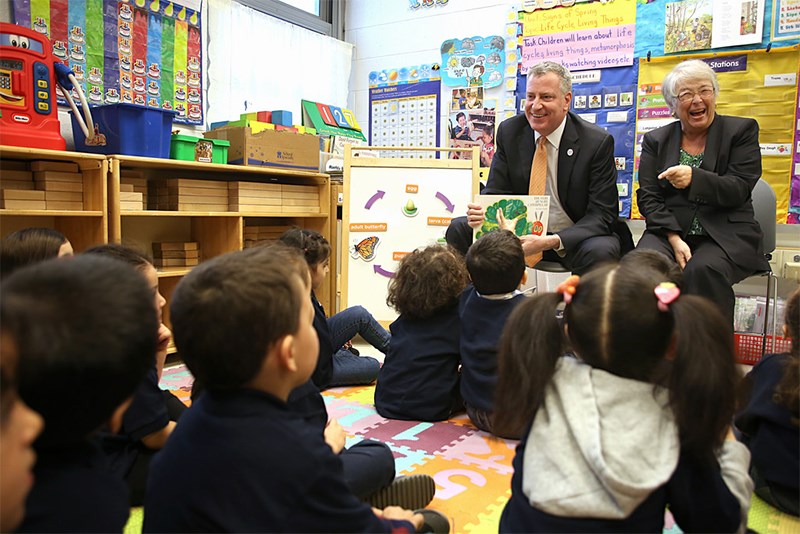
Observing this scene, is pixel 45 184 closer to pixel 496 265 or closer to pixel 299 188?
pixel 299 188

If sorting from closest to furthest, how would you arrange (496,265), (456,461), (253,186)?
(456,461) → (496,265) → (253,186)

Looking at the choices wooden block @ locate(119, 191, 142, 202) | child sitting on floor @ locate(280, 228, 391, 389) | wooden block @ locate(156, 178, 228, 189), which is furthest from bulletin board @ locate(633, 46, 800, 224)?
wooden block @ locate(119, 191, 142, 202)

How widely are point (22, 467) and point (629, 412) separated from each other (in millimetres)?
809

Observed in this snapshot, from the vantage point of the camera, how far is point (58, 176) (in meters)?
2.85

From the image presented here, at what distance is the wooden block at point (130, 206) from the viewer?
9.82ft

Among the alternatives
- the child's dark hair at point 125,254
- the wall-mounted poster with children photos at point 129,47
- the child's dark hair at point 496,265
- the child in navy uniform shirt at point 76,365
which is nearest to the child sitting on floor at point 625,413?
the child in navy uniform shirt at point 76,365

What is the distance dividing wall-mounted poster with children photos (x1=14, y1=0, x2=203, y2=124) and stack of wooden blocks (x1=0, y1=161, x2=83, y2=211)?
58 cm

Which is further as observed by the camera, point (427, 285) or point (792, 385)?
point (427, 285)

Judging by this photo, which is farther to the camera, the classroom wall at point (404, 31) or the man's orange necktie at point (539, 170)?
the classroom wall at point (404, 31)

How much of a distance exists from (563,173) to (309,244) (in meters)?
1.28

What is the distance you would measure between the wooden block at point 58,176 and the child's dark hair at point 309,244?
116 centimetres

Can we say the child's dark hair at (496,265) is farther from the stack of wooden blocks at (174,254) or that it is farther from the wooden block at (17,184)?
the wooden block at (17,184)

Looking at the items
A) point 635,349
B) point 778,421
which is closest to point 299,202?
point 778,421

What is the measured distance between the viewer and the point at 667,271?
1.83 meters
